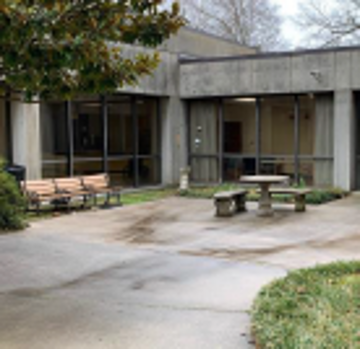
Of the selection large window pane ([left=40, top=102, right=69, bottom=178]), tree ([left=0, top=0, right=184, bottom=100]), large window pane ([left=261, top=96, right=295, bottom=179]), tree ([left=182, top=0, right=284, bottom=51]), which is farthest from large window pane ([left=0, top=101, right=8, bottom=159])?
tree ([left=182, top=0, right=284, bottom=51])

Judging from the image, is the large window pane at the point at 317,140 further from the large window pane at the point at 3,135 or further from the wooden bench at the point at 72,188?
the large window pane at the point at 3,135

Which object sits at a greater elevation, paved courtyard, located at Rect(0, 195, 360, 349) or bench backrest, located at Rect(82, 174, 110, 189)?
bench backrest, located at Rect(82, 174, 110, 189)

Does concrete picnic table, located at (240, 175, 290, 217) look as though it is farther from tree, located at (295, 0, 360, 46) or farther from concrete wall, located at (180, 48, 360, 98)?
tree, located at (295, 0, 360, 46)

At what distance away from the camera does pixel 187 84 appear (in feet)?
60.0

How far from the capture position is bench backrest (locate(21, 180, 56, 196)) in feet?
40.8

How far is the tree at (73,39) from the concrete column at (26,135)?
7665 millimetres

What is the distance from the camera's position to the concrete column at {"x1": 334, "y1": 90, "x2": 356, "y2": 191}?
15492mm

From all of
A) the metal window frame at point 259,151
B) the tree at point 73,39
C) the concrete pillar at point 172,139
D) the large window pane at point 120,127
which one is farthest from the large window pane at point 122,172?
the tree at point 73,39

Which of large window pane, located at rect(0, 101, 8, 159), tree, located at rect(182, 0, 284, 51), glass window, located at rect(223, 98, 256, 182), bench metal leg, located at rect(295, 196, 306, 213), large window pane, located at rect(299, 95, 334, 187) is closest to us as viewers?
bench metal leg, located at rect(295, 196, 306, 213)

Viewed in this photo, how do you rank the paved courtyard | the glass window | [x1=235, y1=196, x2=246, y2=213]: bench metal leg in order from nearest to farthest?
the paved courtyard < [x1=235, y1=196, x2=246, y2=213]: bench metal leg < the glass window

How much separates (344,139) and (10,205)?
9.71 m

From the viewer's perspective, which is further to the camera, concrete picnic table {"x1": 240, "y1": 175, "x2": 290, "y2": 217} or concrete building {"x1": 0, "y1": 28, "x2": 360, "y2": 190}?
concrete building {"x1": 0, "y1": 28, "x2": 360, "y2": 190}

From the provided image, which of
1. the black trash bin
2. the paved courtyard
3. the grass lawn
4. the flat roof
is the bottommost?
the paved courtyard

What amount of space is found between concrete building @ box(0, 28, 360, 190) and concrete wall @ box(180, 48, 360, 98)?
0.03 m
